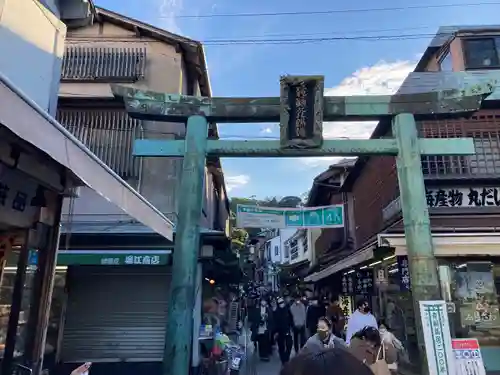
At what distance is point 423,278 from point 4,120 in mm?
7181

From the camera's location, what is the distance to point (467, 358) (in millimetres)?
6715

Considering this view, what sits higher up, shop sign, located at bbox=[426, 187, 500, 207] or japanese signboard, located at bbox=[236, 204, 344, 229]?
shop sign, located at bbox=[426, 187, 500, 207]

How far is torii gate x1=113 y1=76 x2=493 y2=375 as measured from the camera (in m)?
8.25

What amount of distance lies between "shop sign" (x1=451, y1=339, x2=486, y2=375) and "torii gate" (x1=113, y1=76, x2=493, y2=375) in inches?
79.0

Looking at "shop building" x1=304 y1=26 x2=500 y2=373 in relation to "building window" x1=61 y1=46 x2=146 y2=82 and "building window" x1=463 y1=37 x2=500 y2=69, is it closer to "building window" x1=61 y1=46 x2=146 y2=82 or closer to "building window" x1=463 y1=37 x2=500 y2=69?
"building window" x1=463 y1=37 x2=500 y2=69

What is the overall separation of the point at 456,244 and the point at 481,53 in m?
6.86

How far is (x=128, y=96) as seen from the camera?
8.83 metres

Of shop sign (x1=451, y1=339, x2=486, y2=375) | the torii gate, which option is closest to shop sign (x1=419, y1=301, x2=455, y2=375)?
shop sign (x1=451, y1=339, x2=486, y2=375)

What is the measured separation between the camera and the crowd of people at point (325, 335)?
5.70ft

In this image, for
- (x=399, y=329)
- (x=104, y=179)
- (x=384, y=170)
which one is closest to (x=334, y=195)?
(x=384, y=170)

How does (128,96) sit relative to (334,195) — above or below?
below

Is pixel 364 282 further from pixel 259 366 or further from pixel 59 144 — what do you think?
pixel 59 144

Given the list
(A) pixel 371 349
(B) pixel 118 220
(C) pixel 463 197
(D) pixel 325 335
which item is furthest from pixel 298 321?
(A) pixel 371 349

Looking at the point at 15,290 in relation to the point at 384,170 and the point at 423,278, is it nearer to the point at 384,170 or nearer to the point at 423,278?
the point at 423,278
